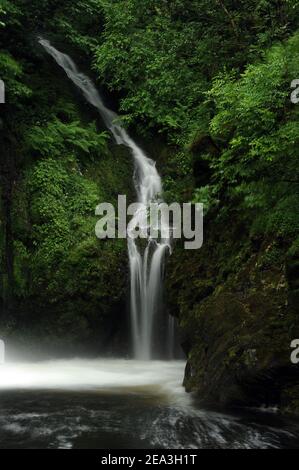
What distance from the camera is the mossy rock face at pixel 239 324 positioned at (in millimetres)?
7016

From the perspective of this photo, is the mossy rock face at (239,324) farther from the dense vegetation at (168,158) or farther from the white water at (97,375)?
the white water at (97,375)

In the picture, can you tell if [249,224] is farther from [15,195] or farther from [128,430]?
[15,195]

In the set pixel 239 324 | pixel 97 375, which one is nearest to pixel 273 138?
pixel 239 324

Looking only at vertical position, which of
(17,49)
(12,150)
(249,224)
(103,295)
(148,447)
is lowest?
(148,447)

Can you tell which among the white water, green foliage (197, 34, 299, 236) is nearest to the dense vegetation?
green foliage (197, 34, 299, 236)

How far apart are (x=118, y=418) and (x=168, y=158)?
34.2 ft

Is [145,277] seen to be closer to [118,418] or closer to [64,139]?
[64,139]

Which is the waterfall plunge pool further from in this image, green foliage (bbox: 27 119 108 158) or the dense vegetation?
green foliage (bbox: 27 119 108 158)

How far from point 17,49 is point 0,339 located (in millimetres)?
8748

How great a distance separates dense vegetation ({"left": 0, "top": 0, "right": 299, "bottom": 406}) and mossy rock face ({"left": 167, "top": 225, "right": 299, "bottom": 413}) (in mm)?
32

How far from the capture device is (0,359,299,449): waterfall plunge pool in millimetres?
6023

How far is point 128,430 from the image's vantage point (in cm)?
648

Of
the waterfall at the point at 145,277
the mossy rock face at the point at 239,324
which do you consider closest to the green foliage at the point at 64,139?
the waterfall at the point at 145,277
